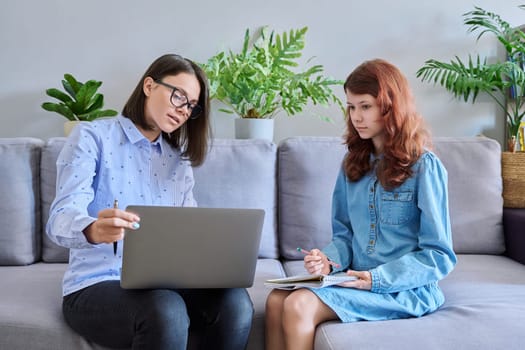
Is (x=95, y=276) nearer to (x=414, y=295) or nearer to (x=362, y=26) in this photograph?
(x=414, y=295)

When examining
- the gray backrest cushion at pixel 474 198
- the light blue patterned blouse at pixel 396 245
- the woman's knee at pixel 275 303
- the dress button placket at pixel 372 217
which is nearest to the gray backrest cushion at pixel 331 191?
the gray backrest cushion at pixel 474 198

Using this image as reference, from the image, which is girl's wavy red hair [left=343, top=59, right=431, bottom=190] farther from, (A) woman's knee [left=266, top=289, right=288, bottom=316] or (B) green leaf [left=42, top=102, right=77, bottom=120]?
(B) green leaf [left=42, top=102, right=77, bottom=120]

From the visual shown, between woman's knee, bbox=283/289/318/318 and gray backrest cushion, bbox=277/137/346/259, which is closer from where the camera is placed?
woman's knee, bbox=283/289/318/318

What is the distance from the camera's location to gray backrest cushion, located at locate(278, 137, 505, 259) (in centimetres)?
202

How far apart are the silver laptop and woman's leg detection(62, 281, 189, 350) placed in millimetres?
47

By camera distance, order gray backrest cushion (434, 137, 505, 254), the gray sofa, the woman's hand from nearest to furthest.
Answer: the woman's hand → the gray sofa → gray backrest cushion (434, 137, 505, 254)

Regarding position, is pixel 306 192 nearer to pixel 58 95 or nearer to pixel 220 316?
pixel 220 316

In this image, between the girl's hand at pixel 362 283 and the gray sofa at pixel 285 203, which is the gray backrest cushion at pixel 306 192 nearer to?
the gray sofa at pixel 285 203

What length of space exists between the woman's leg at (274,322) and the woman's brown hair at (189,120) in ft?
1.57

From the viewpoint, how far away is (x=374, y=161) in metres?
1.62

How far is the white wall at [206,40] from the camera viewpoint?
2463mm

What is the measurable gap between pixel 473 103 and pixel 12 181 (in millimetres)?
2050

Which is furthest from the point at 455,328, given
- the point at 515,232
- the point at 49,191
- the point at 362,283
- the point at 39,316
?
the point at 49,191

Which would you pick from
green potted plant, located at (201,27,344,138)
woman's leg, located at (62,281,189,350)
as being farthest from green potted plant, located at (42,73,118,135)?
woman's leg, located at (62,281,189,350)
